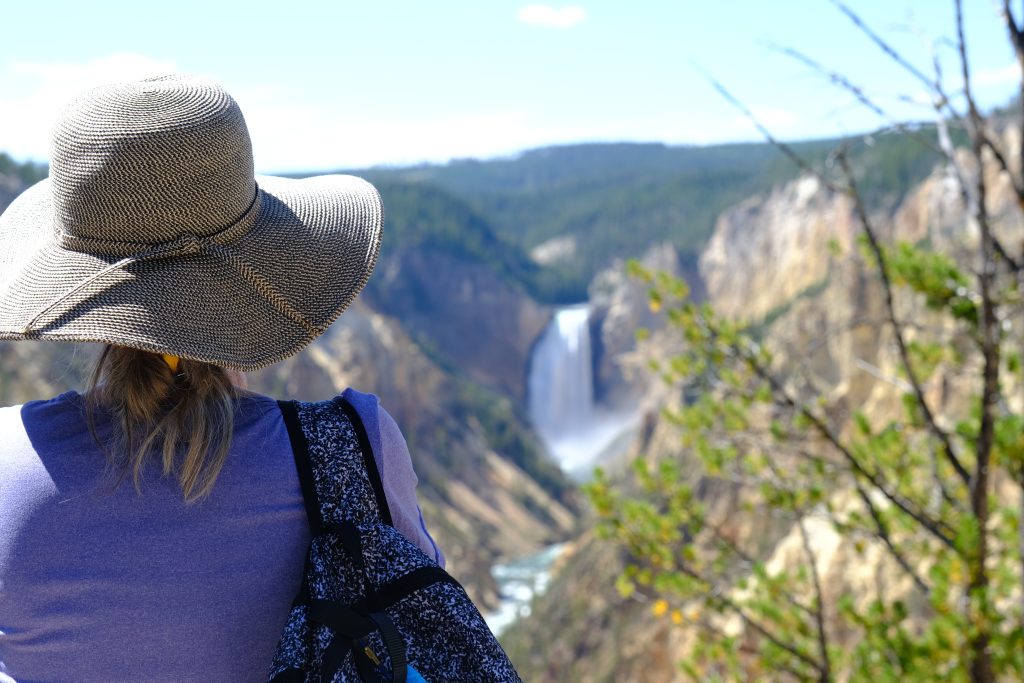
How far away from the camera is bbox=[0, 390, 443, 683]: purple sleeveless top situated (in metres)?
1.15

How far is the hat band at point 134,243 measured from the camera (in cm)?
126

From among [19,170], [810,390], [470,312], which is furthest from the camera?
[470,312]

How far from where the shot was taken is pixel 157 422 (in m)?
1.21

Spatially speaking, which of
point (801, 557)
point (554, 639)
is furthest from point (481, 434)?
point (801, 557)

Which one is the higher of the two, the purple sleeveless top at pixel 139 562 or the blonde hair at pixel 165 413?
the blonde hair at pixel 165 413

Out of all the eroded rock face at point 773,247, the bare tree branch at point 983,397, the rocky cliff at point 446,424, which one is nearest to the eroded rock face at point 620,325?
the eroded rock face at point 773,247

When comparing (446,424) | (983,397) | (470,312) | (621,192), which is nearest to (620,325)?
(470,312)

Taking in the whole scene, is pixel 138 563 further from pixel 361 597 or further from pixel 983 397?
pixel 983 397

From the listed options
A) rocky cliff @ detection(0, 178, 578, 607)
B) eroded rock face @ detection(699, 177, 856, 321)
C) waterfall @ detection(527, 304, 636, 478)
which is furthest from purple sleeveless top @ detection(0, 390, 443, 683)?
waterfall @ detection(527, 304, 636, 478)

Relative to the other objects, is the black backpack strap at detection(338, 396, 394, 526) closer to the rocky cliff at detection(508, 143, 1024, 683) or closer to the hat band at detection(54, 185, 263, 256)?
the hat band at detection(54, 185, 263, 256)

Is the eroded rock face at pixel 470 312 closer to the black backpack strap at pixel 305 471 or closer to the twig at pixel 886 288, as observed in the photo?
the twig at pixel 886 288

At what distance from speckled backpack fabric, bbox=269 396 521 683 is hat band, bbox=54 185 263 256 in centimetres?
25

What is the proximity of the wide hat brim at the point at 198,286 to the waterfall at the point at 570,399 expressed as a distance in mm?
74601

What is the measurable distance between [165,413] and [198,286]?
16cm
